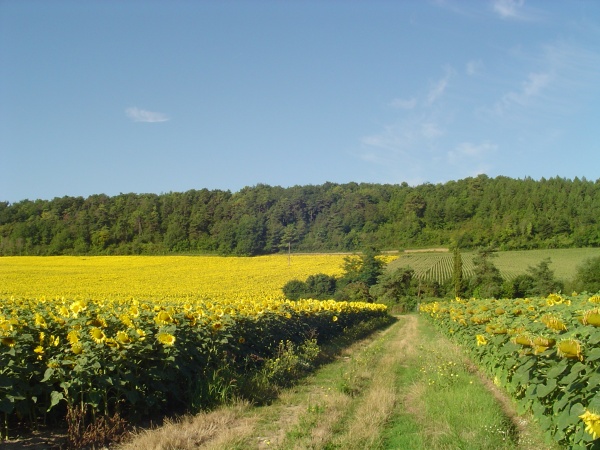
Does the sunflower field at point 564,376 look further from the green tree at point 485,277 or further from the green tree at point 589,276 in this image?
the green tree at point 485,277

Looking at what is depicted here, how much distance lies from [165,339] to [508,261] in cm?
6428

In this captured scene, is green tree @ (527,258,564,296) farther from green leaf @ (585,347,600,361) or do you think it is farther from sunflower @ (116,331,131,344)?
sunflower @ (116,331,131,344)

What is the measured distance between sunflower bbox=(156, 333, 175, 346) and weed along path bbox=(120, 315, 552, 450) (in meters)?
0.85

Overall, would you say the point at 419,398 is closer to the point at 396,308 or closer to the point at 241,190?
the point at 396,308

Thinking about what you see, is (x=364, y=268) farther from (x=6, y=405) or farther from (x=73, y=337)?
(x=6, y=405)

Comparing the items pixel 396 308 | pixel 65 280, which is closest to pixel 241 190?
pixel 396 308

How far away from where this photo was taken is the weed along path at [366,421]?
4.89 meters

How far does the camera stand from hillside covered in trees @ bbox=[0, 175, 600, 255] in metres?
67.8

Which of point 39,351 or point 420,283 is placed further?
point 420,283

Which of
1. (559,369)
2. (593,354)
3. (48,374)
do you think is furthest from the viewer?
(48,374)

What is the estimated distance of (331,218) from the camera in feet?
244

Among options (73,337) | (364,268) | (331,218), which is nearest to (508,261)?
(364,268)

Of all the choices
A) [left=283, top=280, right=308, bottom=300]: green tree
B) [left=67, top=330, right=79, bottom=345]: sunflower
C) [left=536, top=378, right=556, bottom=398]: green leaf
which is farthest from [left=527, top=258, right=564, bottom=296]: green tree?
[left=67, top=330, right=79, bottom=345]: sunflower

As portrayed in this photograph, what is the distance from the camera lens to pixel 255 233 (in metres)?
70.9
